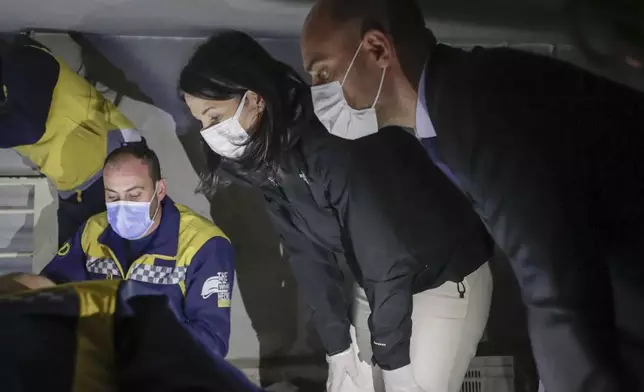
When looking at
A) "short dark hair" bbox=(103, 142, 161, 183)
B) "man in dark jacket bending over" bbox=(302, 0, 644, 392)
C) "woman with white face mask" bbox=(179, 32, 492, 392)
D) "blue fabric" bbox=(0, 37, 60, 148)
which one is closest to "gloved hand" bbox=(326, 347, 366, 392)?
"woman with white face mask" bbox=(179, 32, 492, 392)

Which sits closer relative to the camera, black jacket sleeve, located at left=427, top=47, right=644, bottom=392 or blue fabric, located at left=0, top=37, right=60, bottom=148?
black jacket sleeve, located at left=427, top=47, right=644, bottom=392

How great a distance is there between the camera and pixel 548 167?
68 cm

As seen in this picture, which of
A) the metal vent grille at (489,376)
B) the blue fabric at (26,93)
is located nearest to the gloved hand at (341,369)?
the metal vent grille at (489,376)

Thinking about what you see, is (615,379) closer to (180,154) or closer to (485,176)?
(485,176)

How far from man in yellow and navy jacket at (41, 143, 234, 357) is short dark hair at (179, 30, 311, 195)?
152mm

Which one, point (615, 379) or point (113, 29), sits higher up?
point (113, 29)

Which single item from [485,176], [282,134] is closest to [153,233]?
[282,134]

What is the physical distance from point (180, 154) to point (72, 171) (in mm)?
184

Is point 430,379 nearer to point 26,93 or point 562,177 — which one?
point 562,177

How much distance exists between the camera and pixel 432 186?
0.82 meters

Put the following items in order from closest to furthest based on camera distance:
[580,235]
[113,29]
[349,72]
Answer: [580,235], [349,72], [113,29]

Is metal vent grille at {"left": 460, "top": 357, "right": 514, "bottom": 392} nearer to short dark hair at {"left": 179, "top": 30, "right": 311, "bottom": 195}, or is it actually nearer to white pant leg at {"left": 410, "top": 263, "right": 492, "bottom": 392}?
white pant leg at {"left": 410, "top": 263, "right": 492, "bottom": 392}

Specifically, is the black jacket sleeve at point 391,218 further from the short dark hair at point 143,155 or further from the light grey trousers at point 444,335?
the short dark hair at point 143,155

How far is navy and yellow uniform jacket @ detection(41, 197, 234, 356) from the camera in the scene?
2.94ft
